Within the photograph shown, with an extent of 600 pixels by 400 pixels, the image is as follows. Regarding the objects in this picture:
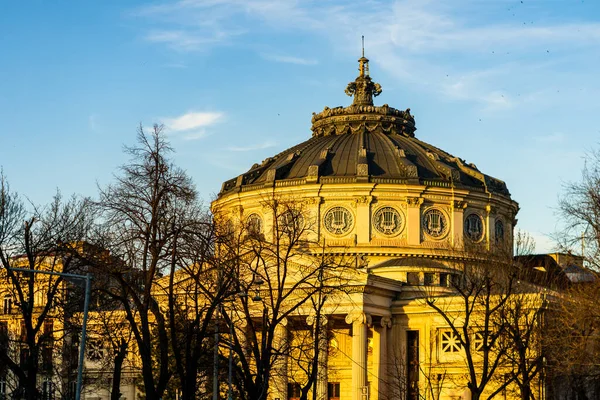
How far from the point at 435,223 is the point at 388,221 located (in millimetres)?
3917

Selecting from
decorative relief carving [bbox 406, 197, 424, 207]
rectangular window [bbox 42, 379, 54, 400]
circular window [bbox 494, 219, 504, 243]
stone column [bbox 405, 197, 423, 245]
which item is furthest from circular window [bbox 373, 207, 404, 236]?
rectangular window [bbox 42, 379, 54, 400]

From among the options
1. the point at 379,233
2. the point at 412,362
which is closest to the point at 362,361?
the point at 412,362

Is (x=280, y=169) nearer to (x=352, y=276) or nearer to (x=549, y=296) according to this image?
(x=352, y=276)

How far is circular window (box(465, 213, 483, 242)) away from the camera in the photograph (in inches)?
3846

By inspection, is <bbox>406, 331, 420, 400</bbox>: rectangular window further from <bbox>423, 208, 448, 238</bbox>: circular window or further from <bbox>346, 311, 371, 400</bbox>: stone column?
<bbox>423, 208, 448, 238</bbox>: circular window

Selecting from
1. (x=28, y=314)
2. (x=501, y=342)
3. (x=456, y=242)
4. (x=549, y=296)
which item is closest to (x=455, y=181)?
(x=456, y=242)

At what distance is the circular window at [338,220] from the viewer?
314ft

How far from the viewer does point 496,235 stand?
100188 mm

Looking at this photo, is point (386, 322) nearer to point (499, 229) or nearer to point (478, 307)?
point (478, 307)

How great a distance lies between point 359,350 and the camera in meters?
82.4

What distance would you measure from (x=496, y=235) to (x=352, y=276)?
21.7m

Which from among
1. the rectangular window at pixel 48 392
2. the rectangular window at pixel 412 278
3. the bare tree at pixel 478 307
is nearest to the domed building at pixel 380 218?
the rectangular window at pixel 412 278

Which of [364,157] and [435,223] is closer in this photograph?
[435,223]

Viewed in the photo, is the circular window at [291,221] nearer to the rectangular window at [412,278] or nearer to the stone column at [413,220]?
the rectangular window at [412,278]
